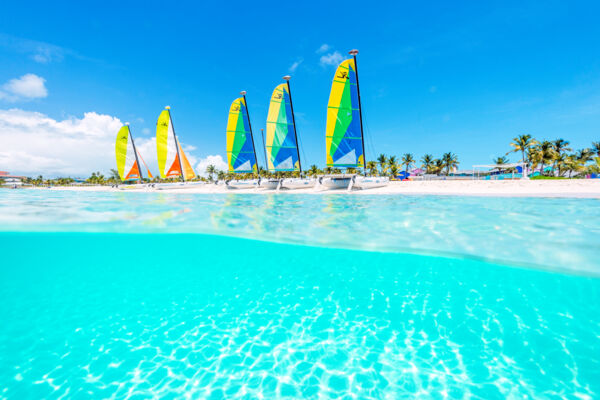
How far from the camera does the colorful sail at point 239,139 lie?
4159cm

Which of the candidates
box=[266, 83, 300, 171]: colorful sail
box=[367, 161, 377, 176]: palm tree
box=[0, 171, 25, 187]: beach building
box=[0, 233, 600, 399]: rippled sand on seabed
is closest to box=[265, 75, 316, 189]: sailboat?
box=[266, 83, 300, 171]: colorful sail

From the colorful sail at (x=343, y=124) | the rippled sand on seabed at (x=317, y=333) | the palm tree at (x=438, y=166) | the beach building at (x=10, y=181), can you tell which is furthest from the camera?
the beach building at (x=10, y=181)

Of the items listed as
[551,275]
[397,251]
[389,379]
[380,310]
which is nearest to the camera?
[389,379]

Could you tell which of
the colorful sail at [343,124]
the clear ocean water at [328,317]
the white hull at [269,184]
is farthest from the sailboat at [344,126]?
the clear ocean water at [328,317]

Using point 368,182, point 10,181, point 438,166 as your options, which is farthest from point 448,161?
point 10,181

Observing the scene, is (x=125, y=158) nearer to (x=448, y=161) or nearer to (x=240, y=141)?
(x=240, y=141)

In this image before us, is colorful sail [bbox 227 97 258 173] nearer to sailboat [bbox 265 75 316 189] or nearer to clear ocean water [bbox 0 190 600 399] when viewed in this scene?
sailboat [bbox 265 75 316 189]

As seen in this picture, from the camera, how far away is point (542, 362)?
4.39m

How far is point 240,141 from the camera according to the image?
1649 inches

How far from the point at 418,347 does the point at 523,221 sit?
457 inches

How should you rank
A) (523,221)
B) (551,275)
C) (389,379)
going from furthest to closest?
(523,221), (551,275), (389,379)

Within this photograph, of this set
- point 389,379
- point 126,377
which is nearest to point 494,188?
point 389,379

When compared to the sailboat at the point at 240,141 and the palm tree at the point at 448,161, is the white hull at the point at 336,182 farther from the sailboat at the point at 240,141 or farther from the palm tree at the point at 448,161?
the palm tree at the point at 448,161

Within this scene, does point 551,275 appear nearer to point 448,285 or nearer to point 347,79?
point 448,285
